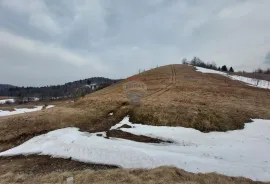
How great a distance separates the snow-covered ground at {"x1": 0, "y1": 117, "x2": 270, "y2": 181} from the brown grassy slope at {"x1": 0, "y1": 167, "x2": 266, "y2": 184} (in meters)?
1.12

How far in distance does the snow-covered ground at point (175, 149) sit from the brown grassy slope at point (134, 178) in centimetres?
112

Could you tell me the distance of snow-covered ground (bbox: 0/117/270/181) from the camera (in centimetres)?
1130

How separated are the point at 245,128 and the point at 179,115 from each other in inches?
257

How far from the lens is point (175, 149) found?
1413 cm

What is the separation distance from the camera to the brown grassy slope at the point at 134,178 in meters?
8.87

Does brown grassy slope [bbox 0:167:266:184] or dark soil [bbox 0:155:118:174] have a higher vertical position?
brown grassy slope [bbox 0:167:266:184]

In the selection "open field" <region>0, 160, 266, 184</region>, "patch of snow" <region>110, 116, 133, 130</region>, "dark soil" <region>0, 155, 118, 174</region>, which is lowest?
"dark soil" <region>0, 155, 118, 174</region>

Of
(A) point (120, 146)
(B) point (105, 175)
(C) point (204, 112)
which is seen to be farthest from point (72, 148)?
(C) point (204, 112)

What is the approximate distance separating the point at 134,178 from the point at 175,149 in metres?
5.88

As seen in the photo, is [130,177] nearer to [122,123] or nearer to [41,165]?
[41,165]

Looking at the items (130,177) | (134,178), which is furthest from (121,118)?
(134,178)

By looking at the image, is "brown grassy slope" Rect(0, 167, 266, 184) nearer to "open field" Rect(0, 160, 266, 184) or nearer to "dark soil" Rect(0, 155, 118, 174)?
"open field" Rect(0, 160, 266, 184)

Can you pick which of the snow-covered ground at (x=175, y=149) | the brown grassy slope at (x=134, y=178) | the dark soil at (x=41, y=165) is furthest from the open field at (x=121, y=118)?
the snow-covered ground at (x=175, y=149)

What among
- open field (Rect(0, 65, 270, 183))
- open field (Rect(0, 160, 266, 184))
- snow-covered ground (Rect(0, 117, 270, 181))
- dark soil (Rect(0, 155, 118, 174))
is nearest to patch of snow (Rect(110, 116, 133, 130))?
open field (Rect(0, 65, 270, 183))
